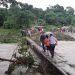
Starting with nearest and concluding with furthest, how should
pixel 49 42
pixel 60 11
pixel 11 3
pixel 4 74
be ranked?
pixel 11 3 → pixel 4 74 → pixel 49 42 → pixel 60 11

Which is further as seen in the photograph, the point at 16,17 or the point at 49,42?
the point at 16,17

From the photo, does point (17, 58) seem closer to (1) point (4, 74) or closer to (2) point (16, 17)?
(1) point (4, 74)

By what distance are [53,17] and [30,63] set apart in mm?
89479

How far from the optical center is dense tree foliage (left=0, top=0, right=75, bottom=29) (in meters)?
14.3

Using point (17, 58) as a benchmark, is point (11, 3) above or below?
above

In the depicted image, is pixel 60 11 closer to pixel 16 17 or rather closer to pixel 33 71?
pixel 16 17

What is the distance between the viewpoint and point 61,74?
45.8ft

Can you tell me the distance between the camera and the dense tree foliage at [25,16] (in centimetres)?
1427

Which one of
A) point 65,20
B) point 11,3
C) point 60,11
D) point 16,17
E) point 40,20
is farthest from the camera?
point 60,11

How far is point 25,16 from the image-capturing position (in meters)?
69.9

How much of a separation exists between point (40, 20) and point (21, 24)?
26.5 metres

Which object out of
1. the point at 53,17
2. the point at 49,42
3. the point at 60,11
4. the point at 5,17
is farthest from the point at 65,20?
the point at 49,42

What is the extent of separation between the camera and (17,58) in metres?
14.3

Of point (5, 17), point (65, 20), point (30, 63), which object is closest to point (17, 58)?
point (30, 63)
